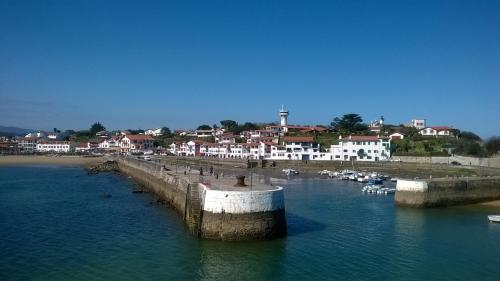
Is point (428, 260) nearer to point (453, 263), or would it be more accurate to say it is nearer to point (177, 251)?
point (453, 263)

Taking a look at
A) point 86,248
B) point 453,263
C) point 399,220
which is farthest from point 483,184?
point 86,248

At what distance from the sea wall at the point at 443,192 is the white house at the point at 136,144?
11362cm

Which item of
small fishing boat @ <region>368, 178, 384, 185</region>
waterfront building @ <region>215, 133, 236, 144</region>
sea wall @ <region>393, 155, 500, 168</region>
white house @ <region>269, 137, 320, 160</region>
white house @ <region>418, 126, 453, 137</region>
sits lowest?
small fishing boat @ <region>368, 178, 384, 185</region>

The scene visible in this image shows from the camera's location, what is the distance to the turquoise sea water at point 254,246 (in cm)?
2117

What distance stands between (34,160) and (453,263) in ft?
402

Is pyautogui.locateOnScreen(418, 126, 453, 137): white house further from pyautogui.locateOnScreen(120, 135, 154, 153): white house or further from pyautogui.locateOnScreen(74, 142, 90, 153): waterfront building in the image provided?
pyautogui.locateOnScreen(74, 142, 90, 153): waterfront building

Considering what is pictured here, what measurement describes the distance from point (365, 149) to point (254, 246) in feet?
259

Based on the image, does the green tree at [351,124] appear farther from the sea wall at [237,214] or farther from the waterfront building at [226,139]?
the sea wall at [237,214]

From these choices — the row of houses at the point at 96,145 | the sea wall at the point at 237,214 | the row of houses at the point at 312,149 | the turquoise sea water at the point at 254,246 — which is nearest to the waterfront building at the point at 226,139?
the row of houses at the point at 312,149

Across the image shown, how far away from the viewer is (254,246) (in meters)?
24.6

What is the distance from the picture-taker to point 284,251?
79.9 feet

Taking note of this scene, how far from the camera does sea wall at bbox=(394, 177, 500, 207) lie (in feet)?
136

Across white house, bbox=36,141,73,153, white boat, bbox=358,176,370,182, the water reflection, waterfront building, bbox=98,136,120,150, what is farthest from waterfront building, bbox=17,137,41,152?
the water reflection

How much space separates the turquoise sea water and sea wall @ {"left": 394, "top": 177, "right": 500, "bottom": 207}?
144 centimetres
